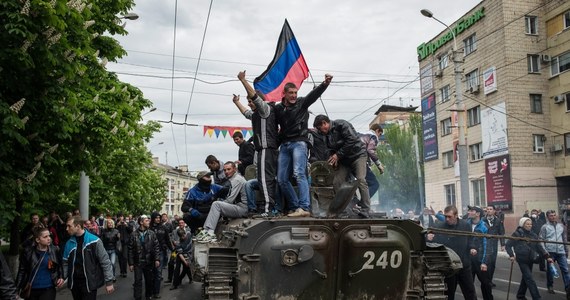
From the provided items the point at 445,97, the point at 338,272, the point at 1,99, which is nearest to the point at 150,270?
the point at 1,99

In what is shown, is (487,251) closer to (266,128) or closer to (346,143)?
(346,143)

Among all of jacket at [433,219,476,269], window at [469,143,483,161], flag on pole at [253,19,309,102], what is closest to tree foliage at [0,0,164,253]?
flag on pole at [253,19,309,102]

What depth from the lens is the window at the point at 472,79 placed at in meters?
34.6

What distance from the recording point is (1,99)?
340 inches

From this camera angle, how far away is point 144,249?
43.5 feet

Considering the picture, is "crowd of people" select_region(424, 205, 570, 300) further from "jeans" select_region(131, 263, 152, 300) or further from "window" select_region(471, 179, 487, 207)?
"window" select_region(471, 179, 487, 207)

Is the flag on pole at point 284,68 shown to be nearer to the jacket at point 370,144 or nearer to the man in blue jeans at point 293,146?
the jacket at point 370,144

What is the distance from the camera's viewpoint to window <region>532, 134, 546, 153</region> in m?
31.9

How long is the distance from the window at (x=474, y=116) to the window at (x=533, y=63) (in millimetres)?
3690

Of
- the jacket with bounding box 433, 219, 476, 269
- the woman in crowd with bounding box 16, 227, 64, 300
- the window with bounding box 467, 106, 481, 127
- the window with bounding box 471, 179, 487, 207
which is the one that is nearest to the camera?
the woman in crowd with bounding box 16, 227, 64, 300

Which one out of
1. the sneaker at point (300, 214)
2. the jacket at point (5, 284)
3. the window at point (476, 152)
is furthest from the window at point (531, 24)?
the jacket at point (5, 284)

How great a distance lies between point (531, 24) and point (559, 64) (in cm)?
282

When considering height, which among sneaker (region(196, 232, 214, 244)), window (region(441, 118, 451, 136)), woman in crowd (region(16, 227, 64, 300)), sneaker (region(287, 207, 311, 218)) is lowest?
woman in crowd (region(16, 227, 64, 300))

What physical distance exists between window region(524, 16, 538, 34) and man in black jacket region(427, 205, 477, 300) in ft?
81.5
